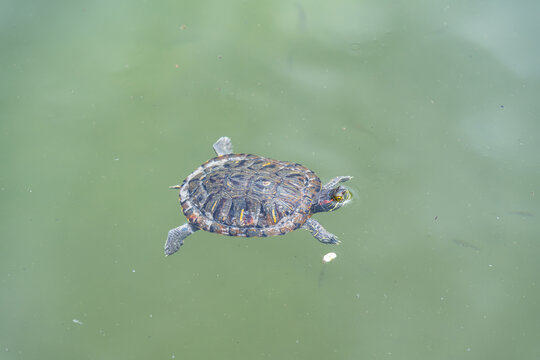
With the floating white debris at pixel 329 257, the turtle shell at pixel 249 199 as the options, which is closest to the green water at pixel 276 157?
the floating white debris at pixel 329 257

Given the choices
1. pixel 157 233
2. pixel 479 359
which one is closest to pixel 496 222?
pixel 479 359

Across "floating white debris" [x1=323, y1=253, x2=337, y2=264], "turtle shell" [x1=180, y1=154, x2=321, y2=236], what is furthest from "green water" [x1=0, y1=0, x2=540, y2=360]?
"turtle shell" [x1=180, y1=154, x2=321, y2=236]

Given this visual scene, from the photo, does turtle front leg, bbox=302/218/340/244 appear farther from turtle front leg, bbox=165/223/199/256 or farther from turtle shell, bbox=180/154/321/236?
turtle front leg, bbox=165/223/199/256

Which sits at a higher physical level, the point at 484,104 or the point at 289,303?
the point at 484,104

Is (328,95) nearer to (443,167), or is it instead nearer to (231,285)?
(443,167)

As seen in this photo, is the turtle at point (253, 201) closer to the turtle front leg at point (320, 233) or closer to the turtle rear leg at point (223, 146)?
the turtle front leg at point (320, 233)
